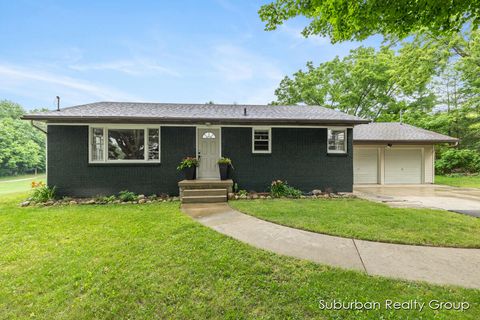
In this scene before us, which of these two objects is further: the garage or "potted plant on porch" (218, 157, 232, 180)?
the garage

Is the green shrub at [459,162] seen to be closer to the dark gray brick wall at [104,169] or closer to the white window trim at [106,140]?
the dark gray brick wall at [104,169]

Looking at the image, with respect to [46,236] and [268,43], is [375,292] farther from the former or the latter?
[268,43]

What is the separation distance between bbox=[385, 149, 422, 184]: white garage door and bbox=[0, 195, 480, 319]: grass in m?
11.7

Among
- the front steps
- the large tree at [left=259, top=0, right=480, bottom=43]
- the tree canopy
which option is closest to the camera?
the large tree at [left=259, top=0, right=480, bottom=43]

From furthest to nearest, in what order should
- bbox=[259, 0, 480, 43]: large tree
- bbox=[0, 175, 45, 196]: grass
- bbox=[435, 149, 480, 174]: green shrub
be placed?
bbox=[435, 149, 480, 174]: green shrub < bbox=[0, 175, 45, 196]: grass < bbox=[259, 0, 480, 43]: large tree

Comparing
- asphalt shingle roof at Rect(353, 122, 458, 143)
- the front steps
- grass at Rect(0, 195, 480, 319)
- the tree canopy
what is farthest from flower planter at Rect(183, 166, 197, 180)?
the tree canopy

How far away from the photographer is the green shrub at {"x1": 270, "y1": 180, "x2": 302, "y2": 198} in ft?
25.7

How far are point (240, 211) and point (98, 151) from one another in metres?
6.08

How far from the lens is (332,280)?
253 centimetres

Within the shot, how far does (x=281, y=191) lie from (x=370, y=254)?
4733 mm

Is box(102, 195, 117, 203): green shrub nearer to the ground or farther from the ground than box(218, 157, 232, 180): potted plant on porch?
nearer to the ground

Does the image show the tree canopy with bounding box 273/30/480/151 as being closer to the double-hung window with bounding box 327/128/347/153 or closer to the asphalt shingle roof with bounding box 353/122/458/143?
the asphalt shingle roof with bounding box 353/122/458/143

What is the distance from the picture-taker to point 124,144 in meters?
7.93

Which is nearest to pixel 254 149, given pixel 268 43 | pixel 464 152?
pixel 268 43
